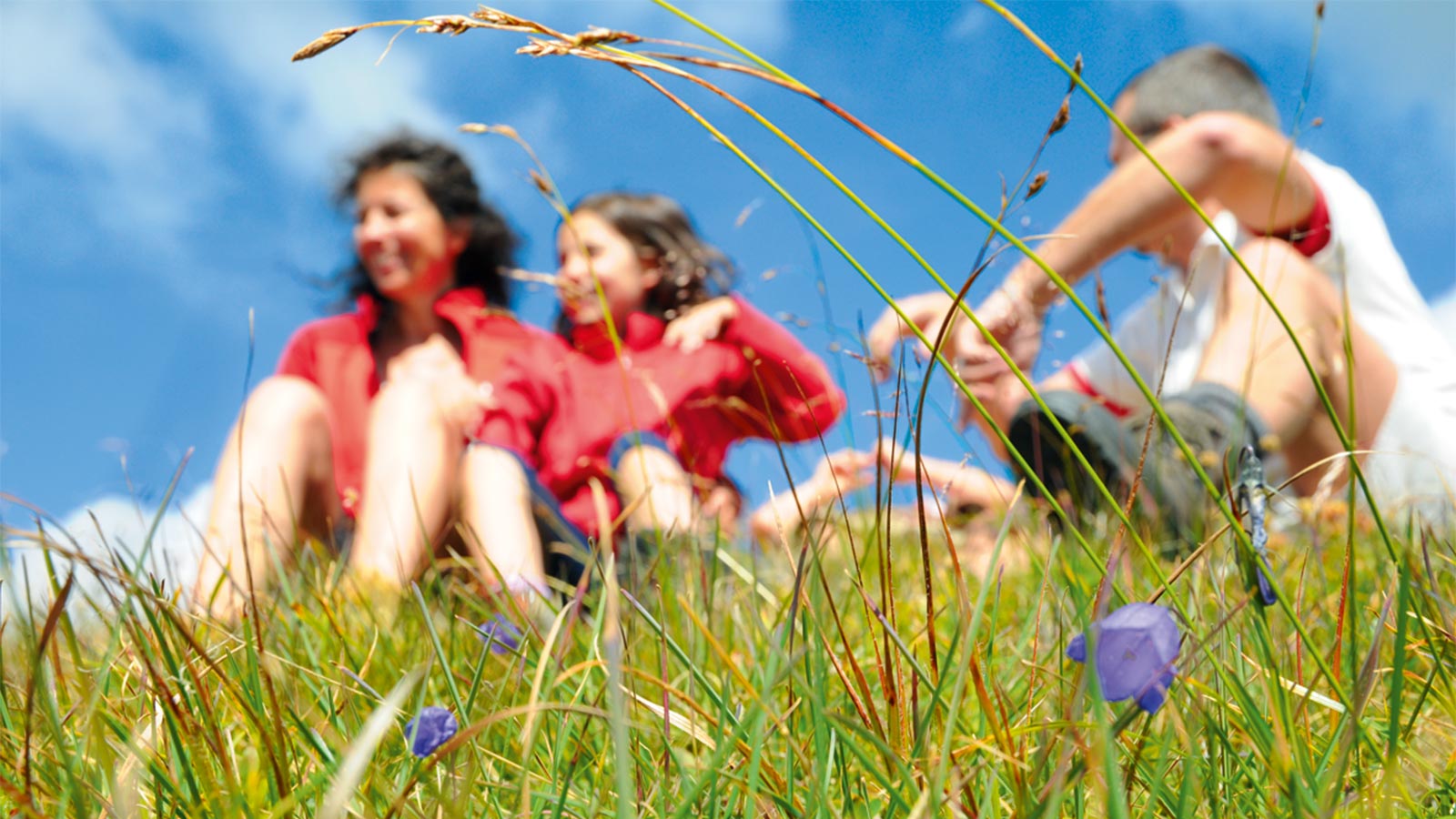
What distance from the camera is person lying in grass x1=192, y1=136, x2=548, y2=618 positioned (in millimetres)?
2057

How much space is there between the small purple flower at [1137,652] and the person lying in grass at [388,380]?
128 cm

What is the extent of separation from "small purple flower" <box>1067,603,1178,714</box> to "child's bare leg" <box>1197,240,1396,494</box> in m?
1.48

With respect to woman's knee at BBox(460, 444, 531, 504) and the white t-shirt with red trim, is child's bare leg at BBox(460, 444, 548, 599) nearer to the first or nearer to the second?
woman's knee at BBox(460, 444, 531, 504)

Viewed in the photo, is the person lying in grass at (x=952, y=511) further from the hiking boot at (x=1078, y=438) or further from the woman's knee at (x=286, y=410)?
the woman's knee at (x=286, y=410)

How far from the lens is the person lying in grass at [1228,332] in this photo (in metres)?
1.41

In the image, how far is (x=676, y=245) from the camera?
4.15 meters

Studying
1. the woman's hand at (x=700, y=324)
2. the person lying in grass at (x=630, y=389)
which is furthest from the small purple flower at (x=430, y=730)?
the woman's hand at (x=700, y=324)

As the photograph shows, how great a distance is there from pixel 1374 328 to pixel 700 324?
1850mm

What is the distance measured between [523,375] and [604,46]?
2.83 metres

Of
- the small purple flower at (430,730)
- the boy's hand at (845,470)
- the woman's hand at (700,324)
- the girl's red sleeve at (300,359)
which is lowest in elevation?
the small purple flower at (430,730)

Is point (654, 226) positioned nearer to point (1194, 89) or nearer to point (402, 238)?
point (402, 238)

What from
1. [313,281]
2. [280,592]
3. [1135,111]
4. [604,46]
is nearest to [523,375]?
[313,281]

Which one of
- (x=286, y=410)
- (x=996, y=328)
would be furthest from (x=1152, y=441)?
(x=286, y=410)

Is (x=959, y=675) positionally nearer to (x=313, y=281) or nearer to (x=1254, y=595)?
(x=1254, y=595)
